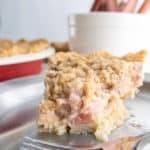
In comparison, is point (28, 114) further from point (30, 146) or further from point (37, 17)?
point (37, 17)

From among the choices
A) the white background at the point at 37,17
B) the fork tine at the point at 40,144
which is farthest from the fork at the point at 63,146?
the white background at the point at 37,17

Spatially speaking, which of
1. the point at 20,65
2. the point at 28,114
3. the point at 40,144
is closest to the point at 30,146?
the point at 40,144

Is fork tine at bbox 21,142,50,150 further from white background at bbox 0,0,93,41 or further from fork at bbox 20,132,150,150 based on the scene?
white background at bbox 0,0,93,41

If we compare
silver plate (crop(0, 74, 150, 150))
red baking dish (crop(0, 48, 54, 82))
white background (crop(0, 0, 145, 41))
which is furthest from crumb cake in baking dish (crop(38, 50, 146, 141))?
white background (crop(0, 0, 145, 41))

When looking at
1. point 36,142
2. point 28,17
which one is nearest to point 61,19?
point 28,17

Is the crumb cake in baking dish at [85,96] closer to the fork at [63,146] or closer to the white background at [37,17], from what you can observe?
the fork at [63,146]

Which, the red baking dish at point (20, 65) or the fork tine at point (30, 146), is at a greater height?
the red baking dish at point (20, 65)

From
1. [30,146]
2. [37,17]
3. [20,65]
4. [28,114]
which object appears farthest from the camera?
[37,17]
